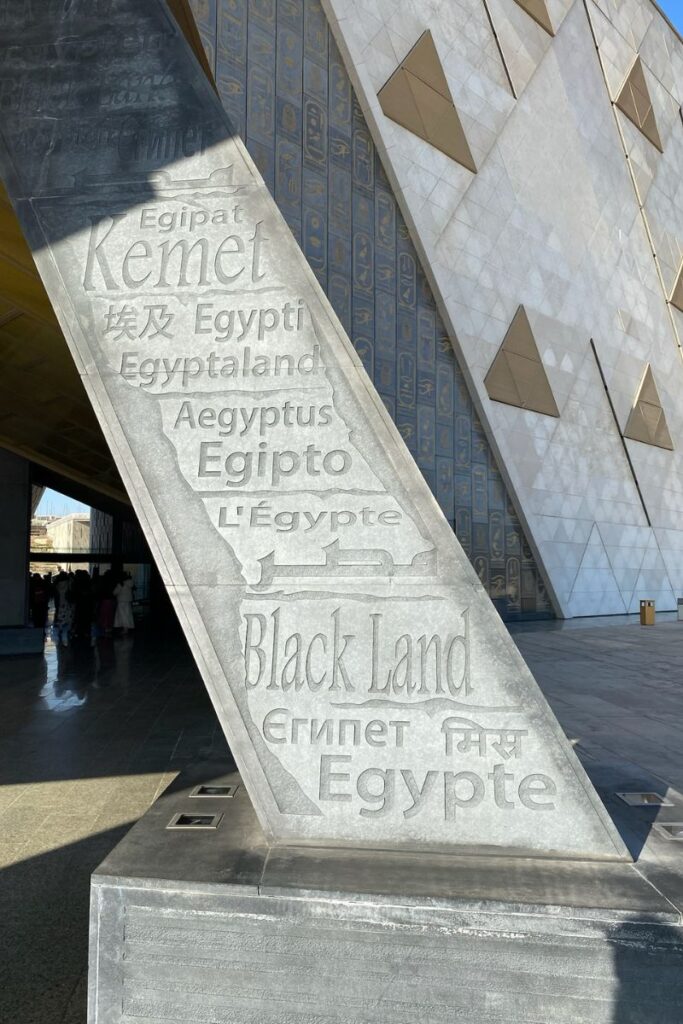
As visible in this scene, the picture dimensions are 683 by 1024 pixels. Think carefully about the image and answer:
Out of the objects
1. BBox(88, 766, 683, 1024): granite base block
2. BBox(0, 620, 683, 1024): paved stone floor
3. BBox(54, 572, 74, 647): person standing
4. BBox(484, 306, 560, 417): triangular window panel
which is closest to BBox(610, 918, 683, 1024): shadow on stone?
BBox(88, 766, 683, 1024): granite base block

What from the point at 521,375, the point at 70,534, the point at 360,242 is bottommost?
the point at 70,534

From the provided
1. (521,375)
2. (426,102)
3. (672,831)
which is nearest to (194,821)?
(672,831)

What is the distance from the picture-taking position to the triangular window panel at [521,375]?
14555 mm

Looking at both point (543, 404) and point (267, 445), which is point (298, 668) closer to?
point (267, 445)

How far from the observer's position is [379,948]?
232 cm

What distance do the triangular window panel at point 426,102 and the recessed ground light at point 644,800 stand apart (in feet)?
42.5

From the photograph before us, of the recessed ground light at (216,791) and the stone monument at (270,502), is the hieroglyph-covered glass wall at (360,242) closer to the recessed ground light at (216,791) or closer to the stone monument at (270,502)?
the stone monument at (270,502)

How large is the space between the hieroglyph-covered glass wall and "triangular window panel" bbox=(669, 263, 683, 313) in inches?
402

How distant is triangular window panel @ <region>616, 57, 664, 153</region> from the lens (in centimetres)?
1878

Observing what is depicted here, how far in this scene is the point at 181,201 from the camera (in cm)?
337

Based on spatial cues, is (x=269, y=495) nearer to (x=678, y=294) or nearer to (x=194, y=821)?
(x=194, y=821)

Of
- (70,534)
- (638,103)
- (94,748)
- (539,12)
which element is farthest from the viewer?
(70,534)

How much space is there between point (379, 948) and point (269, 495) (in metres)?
1.74

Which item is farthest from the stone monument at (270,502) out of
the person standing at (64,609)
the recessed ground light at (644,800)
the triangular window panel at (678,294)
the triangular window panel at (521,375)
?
the triangular window panel at (678,294)
